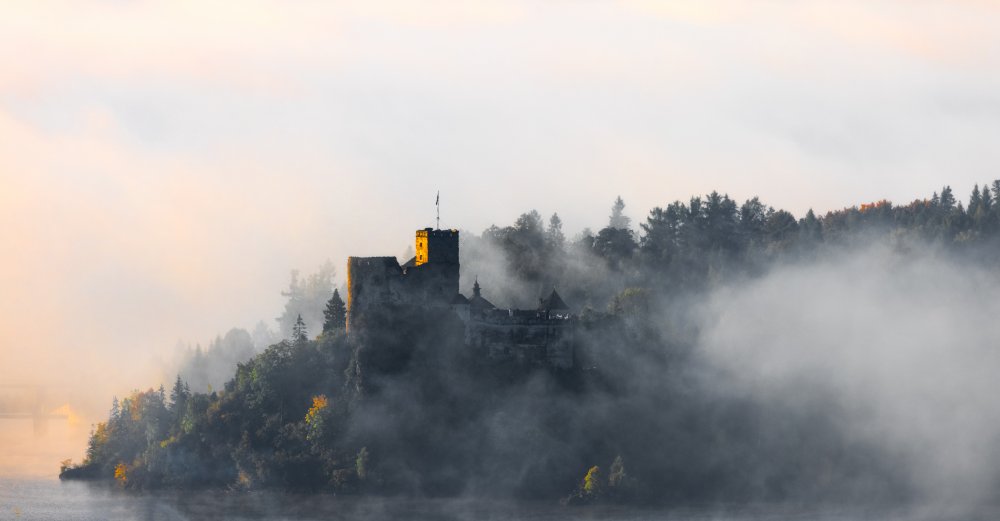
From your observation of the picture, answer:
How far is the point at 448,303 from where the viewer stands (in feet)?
606

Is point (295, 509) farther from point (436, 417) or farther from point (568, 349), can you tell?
point (568, 349)

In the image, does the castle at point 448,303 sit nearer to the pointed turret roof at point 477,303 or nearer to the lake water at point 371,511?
the pointed turret roof at point 477,303

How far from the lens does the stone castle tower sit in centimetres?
18375

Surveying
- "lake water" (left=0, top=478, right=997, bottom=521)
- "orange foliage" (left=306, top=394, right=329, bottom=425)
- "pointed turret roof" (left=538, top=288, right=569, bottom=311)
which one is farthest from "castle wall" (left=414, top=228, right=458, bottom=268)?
"lake water" (left=0, top=478, right=997, bottom=521)

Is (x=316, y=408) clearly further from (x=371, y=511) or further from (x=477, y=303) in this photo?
(x=477, y=303)

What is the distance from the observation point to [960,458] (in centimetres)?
19288

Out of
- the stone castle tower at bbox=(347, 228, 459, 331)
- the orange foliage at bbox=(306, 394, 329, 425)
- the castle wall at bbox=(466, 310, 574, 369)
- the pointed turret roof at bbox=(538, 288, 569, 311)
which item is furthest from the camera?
the pointed turret roof at bbox=(538, 288, 569, 311)

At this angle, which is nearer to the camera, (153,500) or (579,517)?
(579,517)

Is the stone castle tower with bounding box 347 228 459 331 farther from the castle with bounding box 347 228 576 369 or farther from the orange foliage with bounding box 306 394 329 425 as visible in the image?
the orange foliage with bounding box 306 394 329 425

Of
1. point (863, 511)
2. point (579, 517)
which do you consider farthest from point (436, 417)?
point (863, 511)

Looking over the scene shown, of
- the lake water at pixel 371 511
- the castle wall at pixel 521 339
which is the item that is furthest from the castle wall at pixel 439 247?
the lake water at pixel 371 511

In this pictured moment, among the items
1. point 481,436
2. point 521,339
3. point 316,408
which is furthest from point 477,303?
point 316,408

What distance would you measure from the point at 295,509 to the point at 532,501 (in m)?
20.9

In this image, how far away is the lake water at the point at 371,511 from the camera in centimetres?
17400
